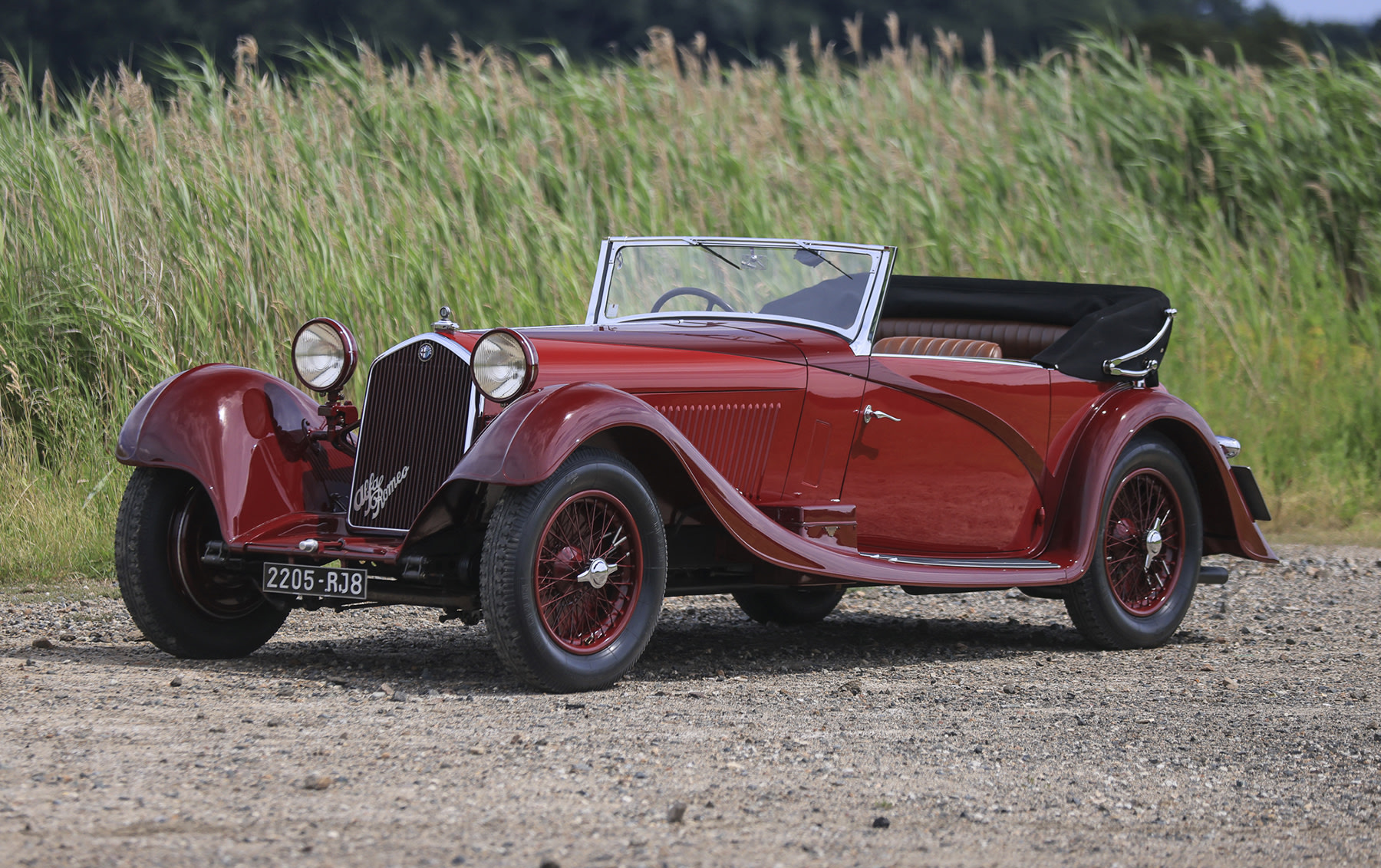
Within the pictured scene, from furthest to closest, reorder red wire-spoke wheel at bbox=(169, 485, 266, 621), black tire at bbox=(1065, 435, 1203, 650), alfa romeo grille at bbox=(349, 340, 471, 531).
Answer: black tire at bbox=(1065, 435, 1203, 650)
red wire-spoke wheel at bbox=(169, 485, 266, 621)
alfa romeo grille at bbox=(349, 340, 471, 531)

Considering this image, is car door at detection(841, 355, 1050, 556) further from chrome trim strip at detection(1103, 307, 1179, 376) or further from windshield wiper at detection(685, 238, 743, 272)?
windshield wiper at detection(685, 238, 743, 272)

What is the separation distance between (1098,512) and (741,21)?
25.2m

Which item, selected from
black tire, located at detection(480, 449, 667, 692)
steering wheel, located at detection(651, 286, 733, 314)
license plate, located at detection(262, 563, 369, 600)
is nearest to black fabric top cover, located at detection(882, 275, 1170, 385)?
steering wheel, located at detection(651, 286, 733, 314)

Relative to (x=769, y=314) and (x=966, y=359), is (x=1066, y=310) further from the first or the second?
(x=769, y=314)

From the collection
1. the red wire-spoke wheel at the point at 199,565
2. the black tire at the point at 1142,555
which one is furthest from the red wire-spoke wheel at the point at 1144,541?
the red wire-spoke wheel at the point at 199,565

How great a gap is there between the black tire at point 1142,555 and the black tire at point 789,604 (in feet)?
3.82

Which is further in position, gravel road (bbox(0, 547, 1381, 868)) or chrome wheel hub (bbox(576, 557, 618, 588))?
chrome wheel hub (bbox(576, 557, 618, 588))

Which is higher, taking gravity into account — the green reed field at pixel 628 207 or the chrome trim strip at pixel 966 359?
the green reed field at pixel 628 207

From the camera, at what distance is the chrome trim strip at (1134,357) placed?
21.8 feet

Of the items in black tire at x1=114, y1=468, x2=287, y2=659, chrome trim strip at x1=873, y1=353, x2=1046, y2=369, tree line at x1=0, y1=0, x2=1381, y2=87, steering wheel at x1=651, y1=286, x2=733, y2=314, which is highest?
tree line at x1=0, y1=0, x2=1381, y2=87

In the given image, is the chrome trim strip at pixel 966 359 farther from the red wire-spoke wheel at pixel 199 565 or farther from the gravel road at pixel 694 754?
the red wire-spoke wheel at pixel 199 565

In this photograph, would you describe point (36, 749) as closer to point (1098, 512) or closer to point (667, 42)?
point (1098, 512)

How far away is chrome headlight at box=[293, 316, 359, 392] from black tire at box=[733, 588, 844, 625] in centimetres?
205

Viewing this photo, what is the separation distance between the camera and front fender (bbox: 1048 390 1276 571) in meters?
6.34
